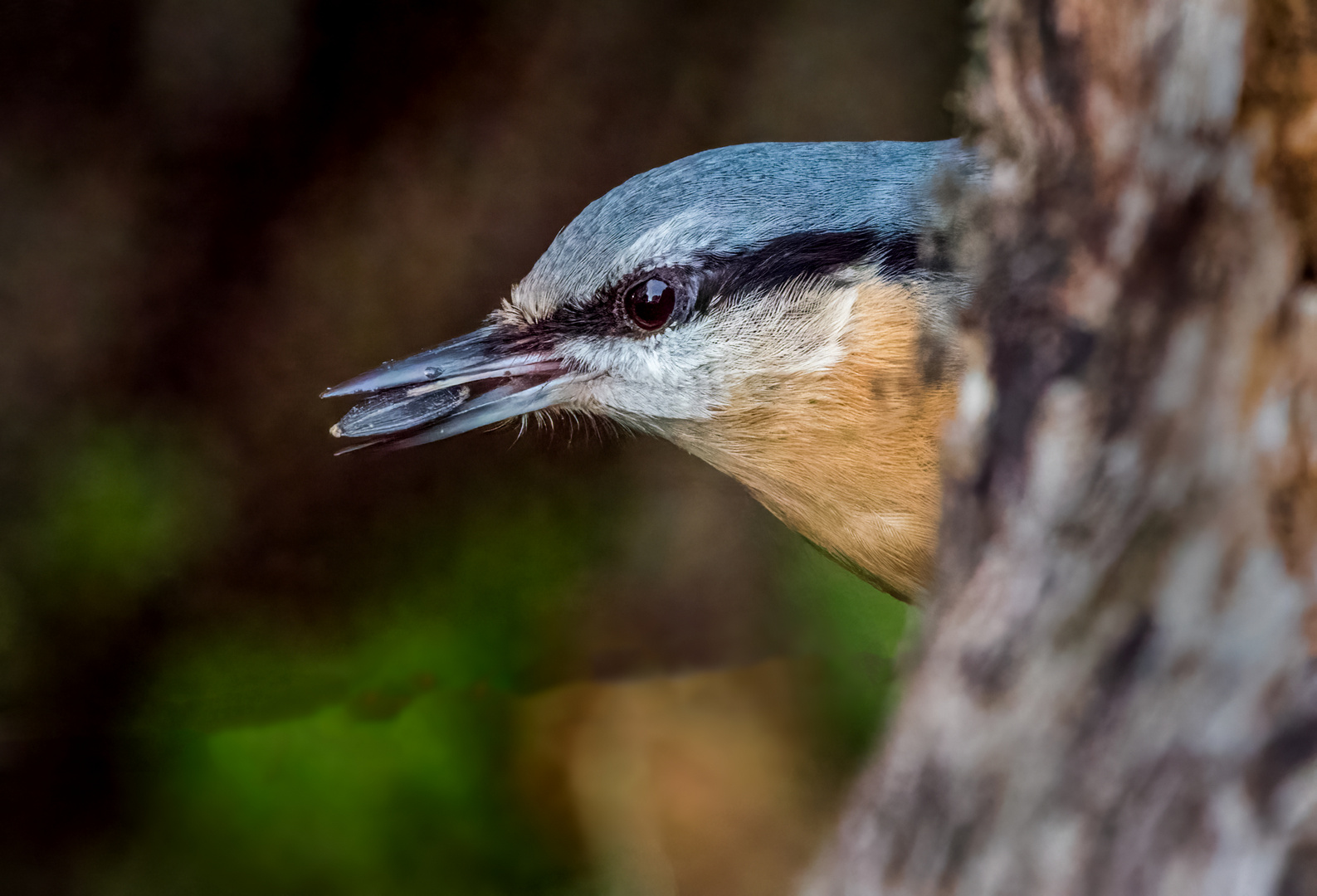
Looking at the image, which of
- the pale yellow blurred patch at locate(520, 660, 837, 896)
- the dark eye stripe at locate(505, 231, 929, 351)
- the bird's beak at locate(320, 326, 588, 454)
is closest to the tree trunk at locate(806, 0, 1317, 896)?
the dark eye stripe at locate(505, 231, 929, 351)

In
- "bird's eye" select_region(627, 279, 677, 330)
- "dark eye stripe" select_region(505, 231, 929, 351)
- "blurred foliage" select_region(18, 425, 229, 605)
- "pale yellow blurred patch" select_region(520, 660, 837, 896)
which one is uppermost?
"dark eye stripe" select_region(505, 231, 929, 351)

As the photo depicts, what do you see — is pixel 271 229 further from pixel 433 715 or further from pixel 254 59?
pixel 433 715

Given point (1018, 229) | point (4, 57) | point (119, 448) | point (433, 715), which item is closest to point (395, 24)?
point (4, 57)

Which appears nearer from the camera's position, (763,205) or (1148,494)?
(1148,494)

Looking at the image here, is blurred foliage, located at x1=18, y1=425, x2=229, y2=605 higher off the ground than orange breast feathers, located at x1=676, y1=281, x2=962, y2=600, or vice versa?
orange breast feathers, located at x1=676, y1=281, x2=962, y2=600

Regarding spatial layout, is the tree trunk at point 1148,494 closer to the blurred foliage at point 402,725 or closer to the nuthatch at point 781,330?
the nuthatch at point 781,330

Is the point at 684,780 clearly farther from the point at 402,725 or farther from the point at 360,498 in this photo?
the point at 360,498

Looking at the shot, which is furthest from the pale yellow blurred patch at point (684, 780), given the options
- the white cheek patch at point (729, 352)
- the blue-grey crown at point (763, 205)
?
the blue-grey crown at point (763, 205)

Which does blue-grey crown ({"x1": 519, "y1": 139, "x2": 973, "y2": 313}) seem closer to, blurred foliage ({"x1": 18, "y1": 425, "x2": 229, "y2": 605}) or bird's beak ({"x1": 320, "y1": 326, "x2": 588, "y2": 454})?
bird's beak ({"x1": 320, "y1": 326, "x2": 588, "y2": 454})

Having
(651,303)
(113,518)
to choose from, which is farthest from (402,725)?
(651,303)
